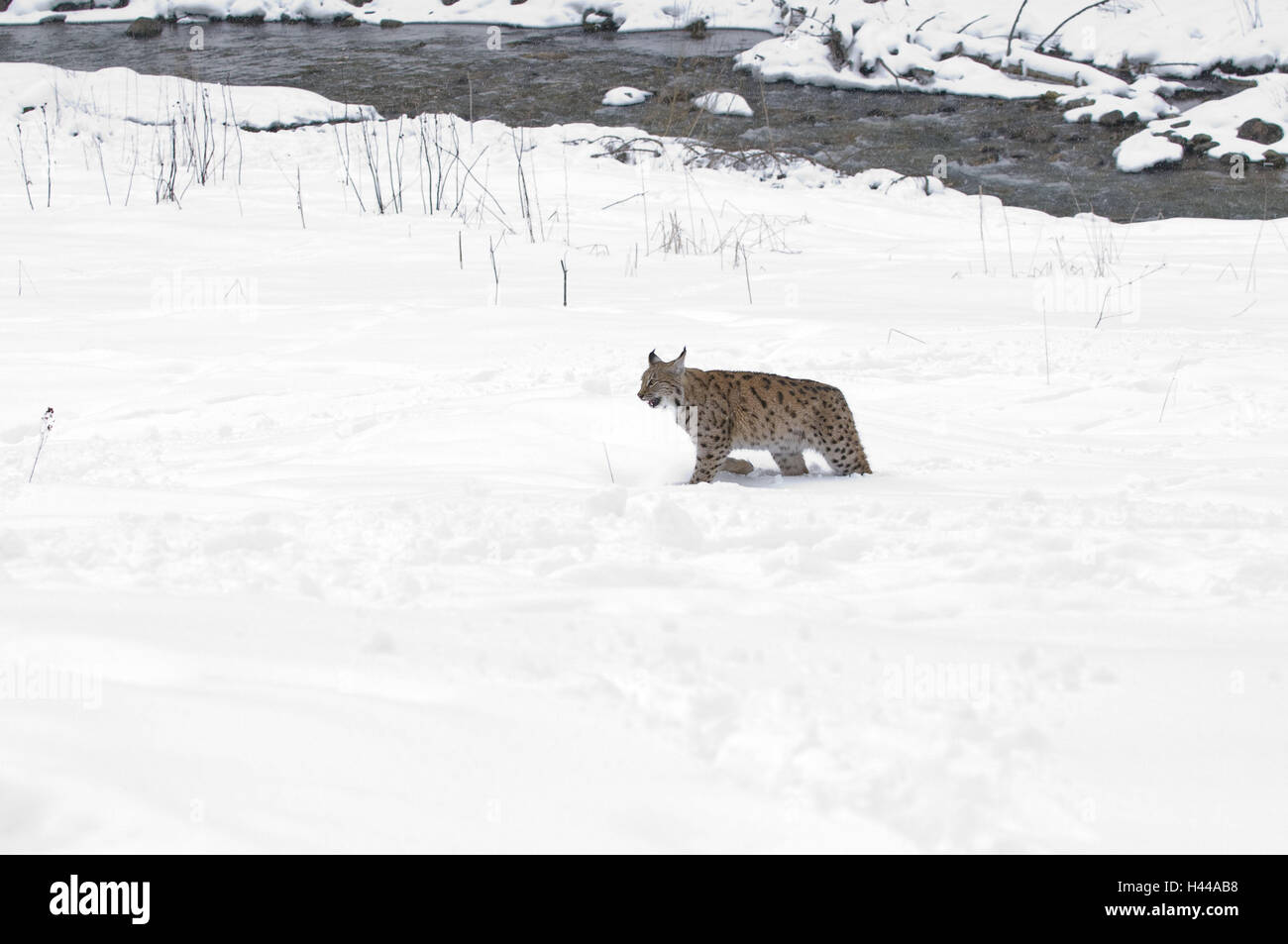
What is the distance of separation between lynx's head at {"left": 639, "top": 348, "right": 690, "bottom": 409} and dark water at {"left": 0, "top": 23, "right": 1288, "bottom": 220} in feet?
31.5

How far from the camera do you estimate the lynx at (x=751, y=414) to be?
16.4ft

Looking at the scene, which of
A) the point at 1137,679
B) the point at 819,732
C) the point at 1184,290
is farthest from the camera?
the point at 1184,290

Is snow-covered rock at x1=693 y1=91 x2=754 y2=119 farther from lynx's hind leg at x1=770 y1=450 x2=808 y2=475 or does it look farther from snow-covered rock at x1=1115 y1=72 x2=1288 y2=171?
lynx's hind leg at x1=770 y1=450 x2=808 y2=475

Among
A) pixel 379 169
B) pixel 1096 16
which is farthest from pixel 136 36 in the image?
pixel 1096 16

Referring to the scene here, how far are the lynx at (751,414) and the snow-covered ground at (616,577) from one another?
23cm

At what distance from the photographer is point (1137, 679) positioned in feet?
8.25

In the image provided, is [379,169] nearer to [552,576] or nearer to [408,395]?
[408,395]

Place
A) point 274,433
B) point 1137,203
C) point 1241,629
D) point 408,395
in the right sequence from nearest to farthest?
point 1241,629
point 274,433
point 408,395
point 1137,203

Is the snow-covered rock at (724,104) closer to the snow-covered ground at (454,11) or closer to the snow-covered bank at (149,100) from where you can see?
the snow-covered bank at (149,100)

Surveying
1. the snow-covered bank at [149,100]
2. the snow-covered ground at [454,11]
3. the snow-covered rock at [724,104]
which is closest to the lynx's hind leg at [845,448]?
the snow-covered bank at [149,100]

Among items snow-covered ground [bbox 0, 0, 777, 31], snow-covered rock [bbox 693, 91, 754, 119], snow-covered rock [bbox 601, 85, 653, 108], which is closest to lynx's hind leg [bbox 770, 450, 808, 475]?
snow-covered rock [bbox 693, 91, 754, 119]

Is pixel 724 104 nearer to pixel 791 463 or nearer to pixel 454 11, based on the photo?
pixel 454 11

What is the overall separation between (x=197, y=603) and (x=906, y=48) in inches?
751

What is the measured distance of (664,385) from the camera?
16.3 ft
